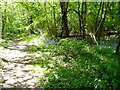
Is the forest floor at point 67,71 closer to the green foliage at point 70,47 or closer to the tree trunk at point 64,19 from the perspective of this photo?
the green foliage at point 70,47

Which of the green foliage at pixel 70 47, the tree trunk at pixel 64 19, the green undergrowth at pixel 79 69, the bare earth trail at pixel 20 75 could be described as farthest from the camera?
the tree trunk at pixel 64 19

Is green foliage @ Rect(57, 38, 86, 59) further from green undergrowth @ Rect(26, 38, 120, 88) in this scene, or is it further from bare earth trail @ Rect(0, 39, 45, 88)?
bare earth trail @ Rect(0, 39, 45, 88)

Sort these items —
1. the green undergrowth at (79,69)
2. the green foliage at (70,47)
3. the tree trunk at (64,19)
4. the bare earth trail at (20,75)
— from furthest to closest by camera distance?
the tree trunk at (64,19)
the green foliage at (70,47)
the bare earth trail at (20,75)
the green undergrowth at (79,69)

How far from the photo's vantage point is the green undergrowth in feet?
15.6

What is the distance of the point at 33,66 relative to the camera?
662 cm

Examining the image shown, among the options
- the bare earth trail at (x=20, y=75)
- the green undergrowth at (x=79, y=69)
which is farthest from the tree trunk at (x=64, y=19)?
the bare earth trail at (x=20, y=75)

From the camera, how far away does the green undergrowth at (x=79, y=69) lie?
476 cm

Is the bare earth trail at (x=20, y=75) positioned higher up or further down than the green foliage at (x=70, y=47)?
further down

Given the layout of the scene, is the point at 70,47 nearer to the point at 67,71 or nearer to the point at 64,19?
the point at 67,71

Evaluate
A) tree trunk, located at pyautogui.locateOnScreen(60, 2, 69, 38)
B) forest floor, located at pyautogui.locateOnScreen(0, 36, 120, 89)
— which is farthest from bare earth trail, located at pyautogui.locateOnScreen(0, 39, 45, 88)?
tree trunk, located at pyautogui.locateOnScreen(60, 2, 69, 38)

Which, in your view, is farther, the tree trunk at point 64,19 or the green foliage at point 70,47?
the tree trunk at point 64,19

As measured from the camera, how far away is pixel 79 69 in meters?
5.84

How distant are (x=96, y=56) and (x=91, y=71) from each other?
5.29 ft

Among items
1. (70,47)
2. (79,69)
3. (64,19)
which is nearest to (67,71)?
(79,69)
